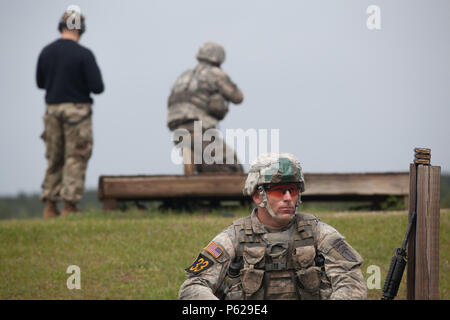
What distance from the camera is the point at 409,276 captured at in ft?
16.6

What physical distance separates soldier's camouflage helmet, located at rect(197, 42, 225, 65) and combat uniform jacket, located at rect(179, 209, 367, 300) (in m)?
7.67

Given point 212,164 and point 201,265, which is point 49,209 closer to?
point 212,164

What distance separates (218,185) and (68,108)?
2.89 metres

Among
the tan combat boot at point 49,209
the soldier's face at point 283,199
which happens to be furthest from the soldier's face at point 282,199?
the tan combat boot at point 49,209

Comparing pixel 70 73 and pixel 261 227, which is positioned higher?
pixel 70 73

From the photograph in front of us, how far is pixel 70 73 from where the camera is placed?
11.1 meters

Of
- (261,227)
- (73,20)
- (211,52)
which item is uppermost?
(73,20)

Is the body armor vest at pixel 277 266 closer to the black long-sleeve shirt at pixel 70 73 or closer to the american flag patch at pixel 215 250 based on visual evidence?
the american flag patch at pixel 215 250

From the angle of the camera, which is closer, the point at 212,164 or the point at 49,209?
the point at 49,209

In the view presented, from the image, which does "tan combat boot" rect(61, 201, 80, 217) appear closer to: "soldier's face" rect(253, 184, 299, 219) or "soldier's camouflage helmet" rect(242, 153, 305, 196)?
"soldier's camouflage helmet" rect(242, 153, 305, 196)

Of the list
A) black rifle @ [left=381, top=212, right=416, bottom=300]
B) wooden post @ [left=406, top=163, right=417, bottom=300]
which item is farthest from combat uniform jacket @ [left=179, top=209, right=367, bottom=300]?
wooden post @ [left=406, top=163, right=417, bottom=300]

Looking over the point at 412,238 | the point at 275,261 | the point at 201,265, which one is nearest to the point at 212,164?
the point at 412,238
